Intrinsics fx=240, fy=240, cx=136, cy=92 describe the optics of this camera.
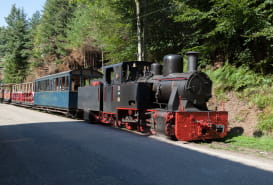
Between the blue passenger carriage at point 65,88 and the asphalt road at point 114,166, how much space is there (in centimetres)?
783

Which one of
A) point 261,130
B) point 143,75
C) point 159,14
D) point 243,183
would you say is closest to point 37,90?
point 159,14

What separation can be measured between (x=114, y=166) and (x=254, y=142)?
209 inches

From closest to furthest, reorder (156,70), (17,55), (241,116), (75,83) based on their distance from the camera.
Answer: (156,70) → (241,116) → (75,83) → (17,55)

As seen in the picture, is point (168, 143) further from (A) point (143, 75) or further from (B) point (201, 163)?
(A) point (143, 75)

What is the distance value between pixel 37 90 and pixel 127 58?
8913mm

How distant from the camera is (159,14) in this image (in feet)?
54.5

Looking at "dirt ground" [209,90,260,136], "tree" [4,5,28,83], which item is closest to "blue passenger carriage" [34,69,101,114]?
"dirt ground" [209,90,260,136]

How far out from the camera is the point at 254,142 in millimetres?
7859

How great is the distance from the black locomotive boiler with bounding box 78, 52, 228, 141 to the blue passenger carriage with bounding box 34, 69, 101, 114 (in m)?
3.83

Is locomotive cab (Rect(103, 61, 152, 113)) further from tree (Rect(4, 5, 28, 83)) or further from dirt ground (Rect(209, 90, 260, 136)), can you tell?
tree (Rect(4, 5, 28, 83))

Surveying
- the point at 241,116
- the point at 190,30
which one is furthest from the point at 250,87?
the point at 190,30

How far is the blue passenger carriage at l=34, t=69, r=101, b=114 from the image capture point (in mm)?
14858

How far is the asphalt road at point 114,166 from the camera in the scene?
402 centimetres

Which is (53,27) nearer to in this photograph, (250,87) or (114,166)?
(250,87)
